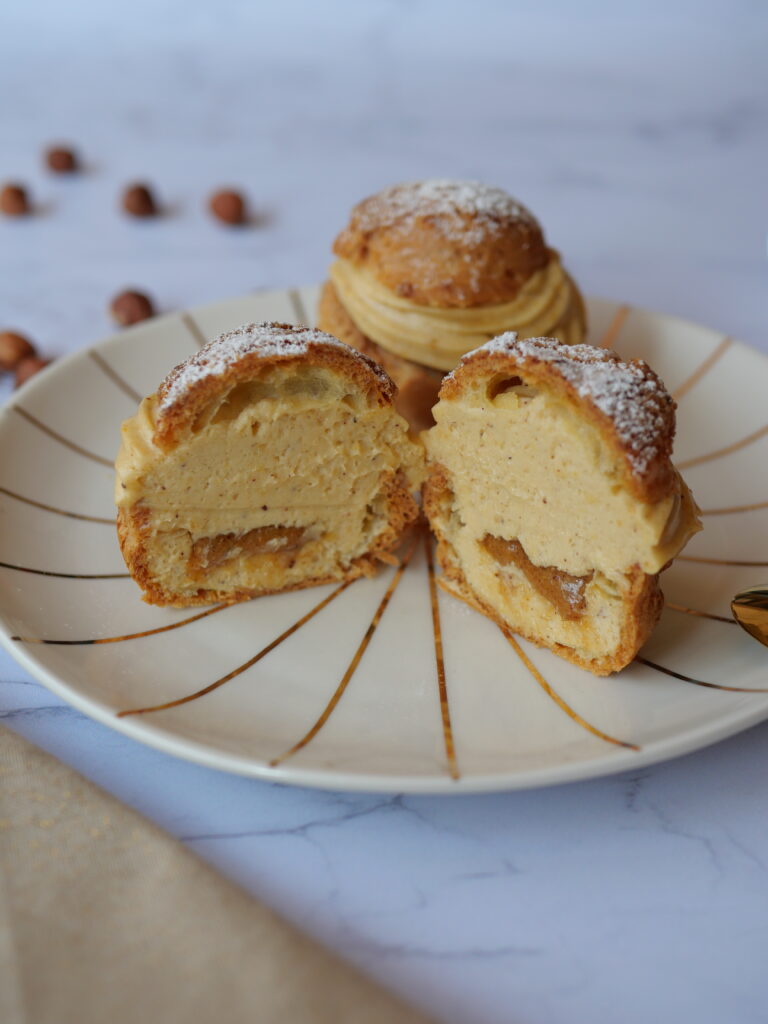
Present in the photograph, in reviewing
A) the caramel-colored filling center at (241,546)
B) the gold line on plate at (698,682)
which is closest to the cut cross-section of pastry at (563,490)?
the gold line on plate at (698,682)

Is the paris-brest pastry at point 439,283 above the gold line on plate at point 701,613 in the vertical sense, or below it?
above

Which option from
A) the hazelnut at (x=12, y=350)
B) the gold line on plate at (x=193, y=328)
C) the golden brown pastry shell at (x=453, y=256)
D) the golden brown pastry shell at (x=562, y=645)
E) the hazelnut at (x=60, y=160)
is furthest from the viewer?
the hazelnut at (x=60, y=160)

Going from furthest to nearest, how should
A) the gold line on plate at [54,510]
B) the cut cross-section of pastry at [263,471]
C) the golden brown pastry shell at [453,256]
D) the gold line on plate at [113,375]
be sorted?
the gold line on plate at [113,375] < the golden brown pastry shell at [453,256] < the gold line on plate at [54,510] < the cut cross-section of pastry at [263,471]

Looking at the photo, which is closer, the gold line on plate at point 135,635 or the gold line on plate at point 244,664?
the gold line on plate at point 244,664

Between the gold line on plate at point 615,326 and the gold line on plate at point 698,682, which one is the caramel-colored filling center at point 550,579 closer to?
the gold line on plate at point 698,682

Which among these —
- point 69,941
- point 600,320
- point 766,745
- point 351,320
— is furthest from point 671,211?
point 69,941

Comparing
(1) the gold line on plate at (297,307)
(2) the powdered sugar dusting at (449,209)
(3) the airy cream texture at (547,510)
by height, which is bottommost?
(1) the gold line on plate at (297,307)
